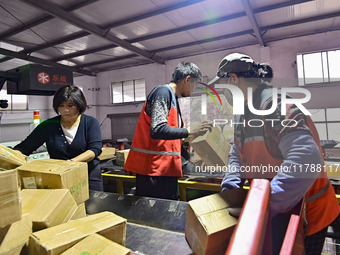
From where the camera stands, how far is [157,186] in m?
1.39

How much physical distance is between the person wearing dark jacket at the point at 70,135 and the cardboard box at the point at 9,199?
758 millimetres

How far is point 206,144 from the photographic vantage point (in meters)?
1.46

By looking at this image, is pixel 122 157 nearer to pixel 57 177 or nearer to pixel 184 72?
pixel 184 72

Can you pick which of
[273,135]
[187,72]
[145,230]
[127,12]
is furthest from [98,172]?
[127,12]

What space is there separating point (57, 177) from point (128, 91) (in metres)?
6.68

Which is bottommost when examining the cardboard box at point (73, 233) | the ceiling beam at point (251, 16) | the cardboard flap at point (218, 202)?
the cardboard box at point (73, 233)

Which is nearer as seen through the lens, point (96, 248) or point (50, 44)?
point (96, 248)

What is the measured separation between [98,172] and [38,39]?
4808 millimetres

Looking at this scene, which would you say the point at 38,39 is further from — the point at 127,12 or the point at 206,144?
the point at 206,144

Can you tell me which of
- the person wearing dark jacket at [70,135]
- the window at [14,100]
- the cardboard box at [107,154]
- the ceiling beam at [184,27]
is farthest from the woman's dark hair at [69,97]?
the window at [14,100]

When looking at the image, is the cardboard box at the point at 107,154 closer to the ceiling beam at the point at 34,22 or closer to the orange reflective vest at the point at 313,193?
the ceiling beam at the point at 34,22

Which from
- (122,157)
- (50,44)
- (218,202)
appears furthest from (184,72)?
(50,44)

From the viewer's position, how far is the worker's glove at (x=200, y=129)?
4.69ft

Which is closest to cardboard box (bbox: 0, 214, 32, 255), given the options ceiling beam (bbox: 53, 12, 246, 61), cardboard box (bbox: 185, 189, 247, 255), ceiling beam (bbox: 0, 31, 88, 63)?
cardboard box (bbox: 185, 189, 247, 255)
